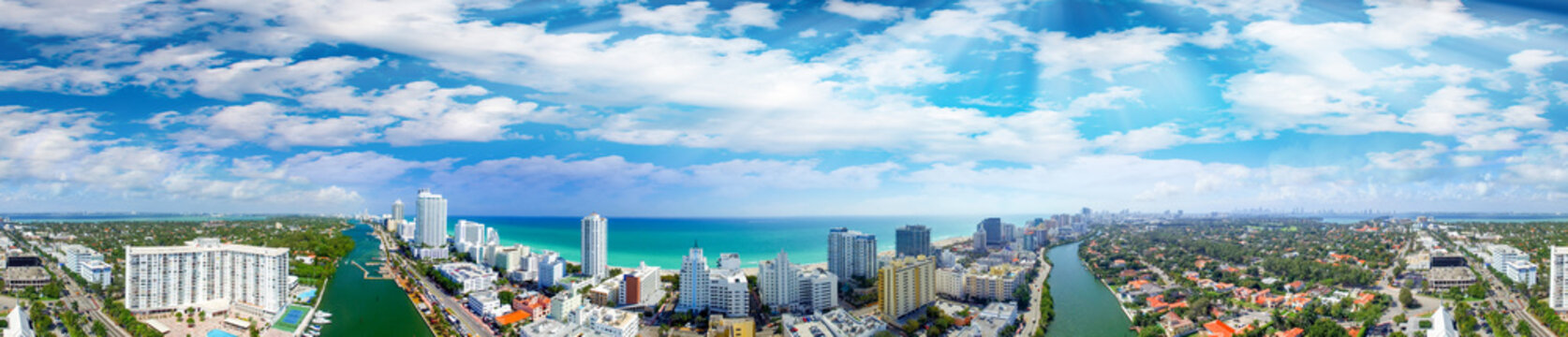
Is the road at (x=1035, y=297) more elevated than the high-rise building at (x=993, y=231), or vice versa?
the high-rise building at (x=993, y=231)

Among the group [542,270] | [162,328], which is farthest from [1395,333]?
[162,328]

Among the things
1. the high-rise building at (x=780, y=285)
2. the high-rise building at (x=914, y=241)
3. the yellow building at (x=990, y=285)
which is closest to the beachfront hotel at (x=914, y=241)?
the high-rise building at (x=914, y=241)

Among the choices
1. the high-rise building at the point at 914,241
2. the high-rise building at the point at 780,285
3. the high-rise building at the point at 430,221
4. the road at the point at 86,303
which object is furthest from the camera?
the high-rise building at the point at 430,221

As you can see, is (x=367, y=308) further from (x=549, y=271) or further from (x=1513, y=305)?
(x=1513, y=305)

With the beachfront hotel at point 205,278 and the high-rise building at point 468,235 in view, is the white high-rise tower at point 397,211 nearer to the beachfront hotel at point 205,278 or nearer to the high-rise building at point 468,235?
the high-rise building at point 468,235

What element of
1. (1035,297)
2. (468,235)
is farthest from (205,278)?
(1035,297)

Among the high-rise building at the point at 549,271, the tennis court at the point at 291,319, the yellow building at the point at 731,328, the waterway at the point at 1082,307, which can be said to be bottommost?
the waterway at the point at 1082,307
